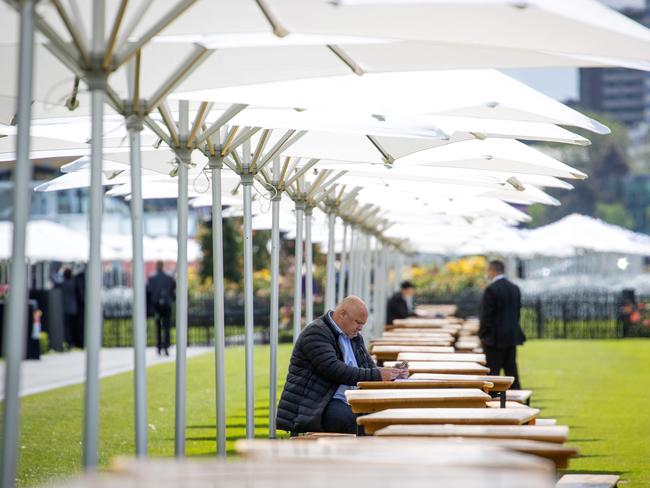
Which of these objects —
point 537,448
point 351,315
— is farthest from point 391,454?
point 351,315

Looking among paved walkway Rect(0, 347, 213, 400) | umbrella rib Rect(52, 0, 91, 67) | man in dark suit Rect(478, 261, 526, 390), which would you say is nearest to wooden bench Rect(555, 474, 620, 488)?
umbrella rib Rect(52, 0, 91, 67)

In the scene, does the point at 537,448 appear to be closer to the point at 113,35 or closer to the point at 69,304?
the point at 113,35

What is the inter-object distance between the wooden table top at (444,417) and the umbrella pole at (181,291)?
1.52m

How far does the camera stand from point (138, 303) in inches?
248

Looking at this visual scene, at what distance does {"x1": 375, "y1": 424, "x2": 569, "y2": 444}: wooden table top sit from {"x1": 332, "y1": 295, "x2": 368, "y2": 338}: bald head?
2993 mm

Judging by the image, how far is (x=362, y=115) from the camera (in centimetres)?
835

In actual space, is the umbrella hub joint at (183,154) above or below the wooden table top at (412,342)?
above

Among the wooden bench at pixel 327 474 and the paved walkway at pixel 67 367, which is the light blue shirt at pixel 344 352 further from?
the paved walkway at pixel 67 367

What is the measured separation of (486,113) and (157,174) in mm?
4988

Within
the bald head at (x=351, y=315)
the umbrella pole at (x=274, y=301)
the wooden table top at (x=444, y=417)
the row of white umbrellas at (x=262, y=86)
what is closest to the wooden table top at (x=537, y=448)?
the wooden table top at (x=444, y=417)

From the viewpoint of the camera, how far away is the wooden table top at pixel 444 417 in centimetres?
602

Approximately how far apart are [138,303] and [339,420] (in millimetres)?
2658

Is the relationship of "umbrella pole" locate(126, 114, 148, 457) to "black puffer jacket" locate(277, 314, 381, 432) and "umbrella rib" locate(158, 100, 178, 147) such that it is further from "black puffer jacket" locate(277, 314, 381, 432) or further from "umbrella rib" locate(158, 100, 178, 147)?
"black puffer jacket" locate(277, 314, 381, 432)

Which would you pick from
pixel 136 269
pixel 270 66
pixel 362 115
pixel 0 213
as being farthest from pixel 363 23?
pixel 0 213
